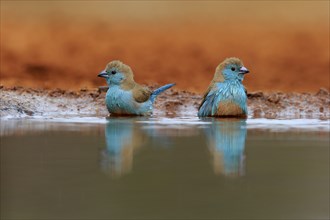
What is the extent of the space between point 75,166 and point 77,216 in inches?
57.2

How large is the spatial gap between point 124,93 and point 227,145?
3.65 meters

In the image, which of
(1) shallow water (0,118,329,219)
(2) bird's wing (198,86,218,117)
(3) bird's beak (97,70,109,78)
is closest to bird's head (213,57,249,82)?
(2) bird's wing (198,86,218,117)

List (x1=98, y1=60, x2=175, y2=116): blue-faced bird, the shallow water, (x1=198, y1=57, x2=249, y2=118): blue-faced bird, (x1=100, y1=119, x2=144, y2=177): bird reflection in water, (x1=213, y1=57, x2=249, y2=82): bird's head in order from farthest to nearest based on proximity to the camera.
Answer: (x1=98, y1=60, x2=175, y2=116): blue-faced bird
(x1=213, y1=57, x2=249, y2=82): bird's head
(x1=198, y1=57, x2=249, y2=118): blue-faced bird
(x1=100, y1=119, x2=144, y2=177): bird reflection in water
the shallow water

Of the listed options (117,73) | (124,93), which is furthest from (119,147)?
(117,73)

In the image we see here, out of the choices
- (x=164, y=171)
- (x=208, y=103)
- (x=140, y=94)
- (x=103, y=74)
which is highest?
(x=103, y=74)

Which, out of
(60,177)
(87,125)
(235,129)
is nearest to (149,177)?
(60,177)

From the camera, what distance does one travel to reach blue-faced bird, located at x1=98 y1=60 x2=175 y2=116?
9695 mm

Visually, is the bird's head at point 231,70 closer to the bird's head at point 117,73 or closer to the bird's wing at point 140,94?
the bird's wing at point 140,94

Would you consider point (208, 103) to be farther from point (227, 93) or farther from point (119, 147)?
point (119, 147)

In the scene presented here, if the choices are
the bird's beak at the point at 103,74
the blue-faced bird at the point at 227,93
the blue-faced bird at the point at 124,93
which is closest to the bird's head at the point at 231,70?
the blue-faced bird at the point at 227,93

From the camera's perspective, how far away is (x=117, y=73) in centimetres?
1002

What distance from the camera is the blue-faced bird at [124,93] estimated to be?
9.70m

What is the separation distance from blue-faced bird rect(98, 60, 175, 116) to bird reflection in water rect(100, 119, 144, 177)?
134cm

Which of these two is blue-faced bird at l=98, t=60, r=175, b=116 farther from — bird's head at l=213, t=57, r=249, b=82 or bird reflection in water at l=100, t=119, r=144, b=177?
bird reflection in water at l=100, t=119, r=144, b=177
